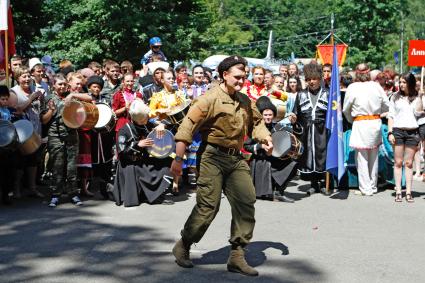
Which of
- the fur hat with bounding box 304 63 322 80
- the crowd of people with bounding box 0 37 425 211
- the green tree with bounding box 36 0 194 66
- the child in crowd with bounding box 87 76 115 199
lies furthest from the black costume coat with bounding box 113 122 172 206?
the green tree with bounding box 36 0 194 66

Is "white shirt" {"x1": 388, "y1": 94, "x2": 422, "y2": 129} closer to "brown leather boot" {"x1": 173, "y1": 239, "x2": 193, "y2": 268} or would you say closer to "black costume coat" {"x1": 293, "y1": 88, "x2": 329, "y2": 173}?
"black costume coat" {"x1": 293, "y1": 88, "x2": 329, "y2": 173}

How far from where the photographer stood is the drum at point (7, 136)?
8.69 meters

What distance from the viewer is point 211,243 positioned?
286 inches

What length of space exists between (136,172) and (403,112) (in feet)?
13.4

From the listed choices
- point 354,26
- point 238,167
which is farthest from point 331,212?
point 354,26

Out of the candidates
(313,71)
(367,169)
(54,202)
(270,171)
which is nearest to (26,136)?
(54,202)

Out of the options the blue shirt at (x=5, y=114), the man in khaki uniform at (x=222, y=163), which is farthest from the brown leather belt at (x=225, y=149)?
the blue shirt at (x=5, y=114)

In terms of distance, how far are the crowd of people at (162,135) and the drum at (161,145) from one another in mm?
28

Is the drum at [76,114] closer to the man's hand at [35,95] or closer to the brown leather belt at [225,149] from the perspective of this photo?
the man's hand at [35,95]

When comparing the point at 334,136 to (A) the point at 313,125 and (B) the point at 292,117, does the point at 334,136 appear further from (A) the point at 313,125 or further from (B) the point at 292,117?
(B) the point at 292,117

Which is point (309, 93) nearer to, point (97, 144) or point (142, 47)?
point (97, 144)

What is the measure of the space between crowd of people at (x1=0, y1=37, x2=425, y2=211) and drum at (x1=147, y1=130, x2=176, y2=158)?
1.1 inches

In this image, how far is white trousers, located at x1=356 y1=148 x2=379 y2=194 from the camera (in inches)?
422

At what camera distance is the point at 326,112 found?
10703 mm
